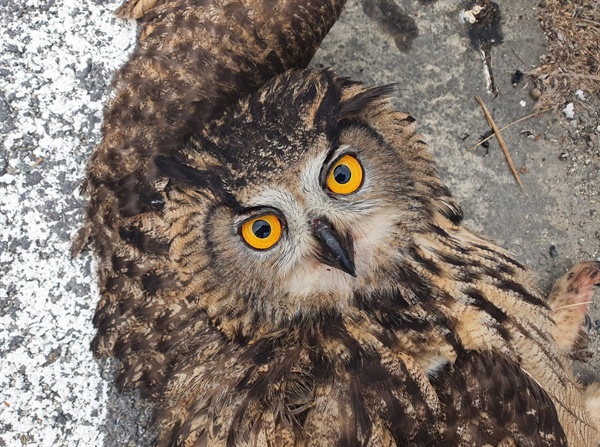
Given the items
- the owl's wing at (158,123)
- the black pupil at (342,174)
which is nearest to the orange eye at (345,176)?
the black pupil at (342,174)

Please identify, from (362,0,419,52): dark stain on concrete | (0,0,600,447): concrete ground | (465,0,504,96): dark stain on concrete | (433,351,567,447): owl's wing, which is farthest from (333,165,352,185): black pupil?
(465,0,504,96): dark stain on concrete

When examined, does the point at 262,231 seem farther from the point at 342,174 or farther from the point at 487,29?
the point at 487,29

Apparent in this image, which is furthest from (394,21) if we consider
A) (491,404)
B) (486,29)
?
(491,404)

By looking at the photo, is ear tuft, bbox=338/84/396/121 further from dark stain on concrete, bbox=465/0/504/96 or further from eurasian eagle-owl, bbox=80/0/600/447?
dark stain on concrete, bbox=465/0/504/96

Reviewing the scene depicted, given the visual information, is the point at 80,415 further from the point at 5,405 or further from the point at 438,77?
the point at 438,77

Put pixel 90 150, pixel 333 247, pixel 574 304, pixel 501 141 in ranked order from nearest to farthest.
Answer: pixel 333 247 < pixel 90 150 < pixel 574 304 < pixel 501 141

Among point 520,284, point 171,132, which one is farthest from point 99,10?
point 520,284

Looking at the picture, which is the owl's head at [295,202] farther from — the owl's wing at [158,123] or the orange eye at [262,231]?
the owl's wing at [158,123]
